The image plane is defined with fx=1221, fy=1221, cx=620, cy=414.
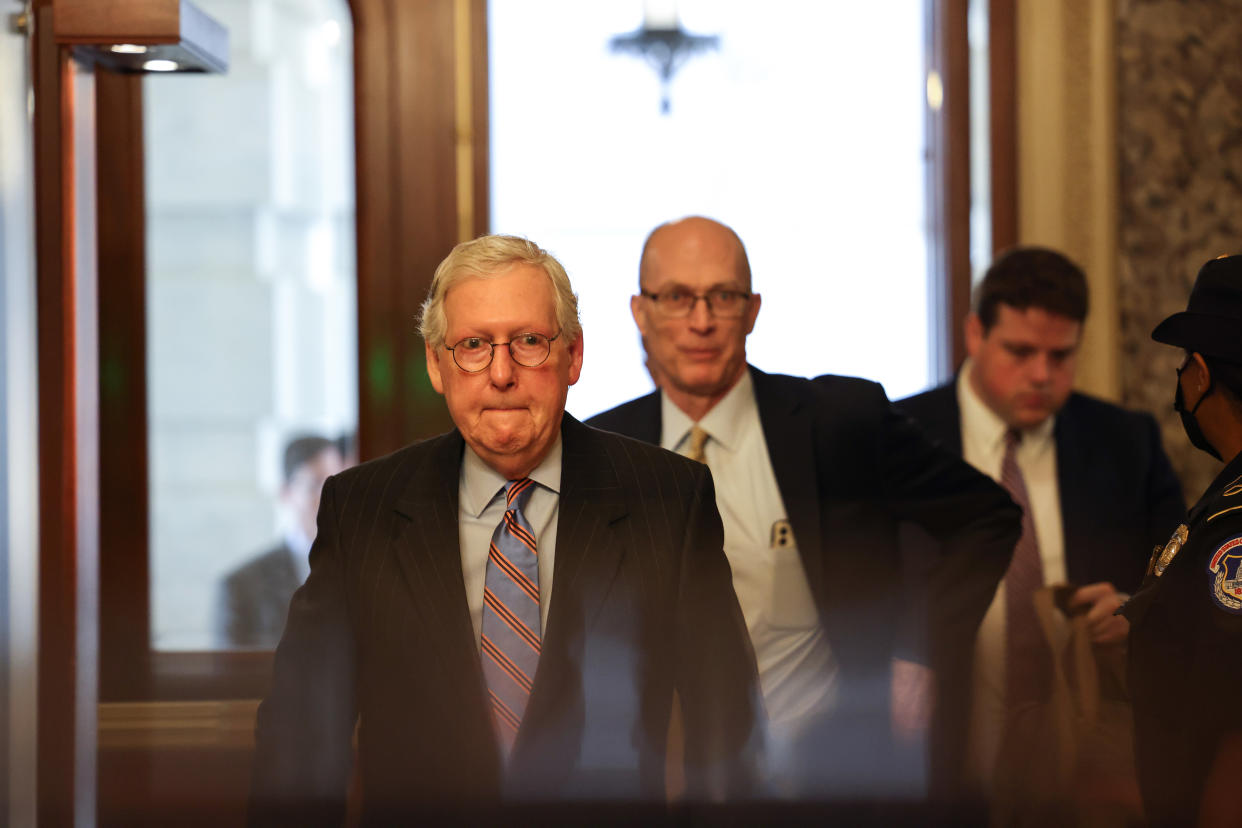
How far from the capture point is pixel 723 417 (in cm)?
121

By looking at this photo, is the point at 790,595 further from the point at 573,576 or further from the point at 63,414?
the point at 63,414

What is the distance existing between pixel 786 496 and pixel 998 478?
65cm

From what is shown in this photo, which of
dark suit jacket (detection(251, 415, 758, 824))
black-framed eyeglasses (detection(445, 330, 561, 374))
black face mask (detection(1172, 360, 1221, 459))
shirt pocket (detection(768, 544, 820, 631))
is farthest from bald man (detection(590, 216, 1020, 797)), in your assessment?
black face mask (detection(1172, 360, 1221, 459))

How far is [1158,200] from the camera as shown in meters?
2.42

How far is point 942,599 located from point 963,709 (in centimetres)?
13

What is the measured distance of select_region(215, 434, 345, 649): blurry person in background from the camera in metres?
1.65

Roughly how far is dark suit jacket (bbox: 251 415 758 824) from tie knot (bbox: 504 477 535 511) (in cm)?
3

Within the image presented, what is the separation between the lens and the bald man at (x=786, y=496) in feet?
3.80

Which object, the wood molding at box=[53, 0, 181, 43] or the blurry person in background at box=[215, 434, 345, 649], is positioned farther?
the blurry person in background at box=[215, 434, 345, 649]

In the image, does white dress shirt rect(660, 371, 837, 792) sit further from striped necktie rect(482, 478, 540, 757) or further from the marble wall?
the marble wall

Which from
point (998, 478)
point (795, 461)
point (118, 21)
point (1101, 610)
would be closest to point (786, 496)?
point (795, 461)

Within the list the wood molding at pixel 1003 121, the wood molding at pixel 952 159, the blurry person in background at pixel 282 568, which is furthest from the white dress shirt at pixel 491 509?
the wood molding at pixel 1003 121

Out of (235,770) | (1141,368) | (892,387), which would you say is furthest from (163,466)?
(1141,368)

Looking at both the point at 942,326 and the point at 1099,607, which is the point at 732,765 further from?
the point at 942,326
